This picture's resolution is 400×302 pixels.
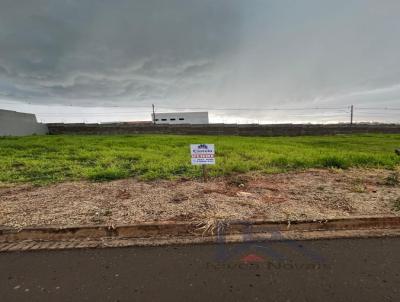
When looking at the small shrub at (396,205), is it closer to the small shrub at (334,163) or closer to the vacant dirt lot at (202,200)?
the vacant dirt lot at (202,200)

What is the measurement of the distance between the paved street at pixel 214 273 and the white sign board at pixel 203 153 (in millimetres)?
2542

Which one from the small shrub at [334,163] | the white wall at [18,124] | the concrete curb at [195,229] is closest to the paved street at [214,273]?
the concrete curb at [195,229]

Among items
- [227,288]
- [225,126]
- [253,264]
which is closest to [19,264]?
[227,288]

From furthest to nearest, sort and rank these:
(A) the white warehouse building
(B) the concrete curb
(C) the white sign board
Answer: (A) the white warehouse building, (C) the white sign board, (B) the concrete curb

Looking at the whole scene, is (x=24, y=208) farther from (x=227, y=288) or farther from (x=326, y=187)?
(x=326, y=187)

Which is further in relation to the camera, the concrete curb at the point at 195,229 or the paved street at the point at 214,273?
the concrete curb at the point at 195,229

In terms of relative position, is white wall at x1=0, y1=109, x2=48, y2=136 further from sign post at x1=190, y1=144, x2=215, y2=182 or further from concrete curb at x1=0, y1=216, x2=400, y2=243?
concrete curb at x1=0, y1=216, x2=400, y2=243

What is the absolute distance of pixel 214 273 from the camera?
2385 mm

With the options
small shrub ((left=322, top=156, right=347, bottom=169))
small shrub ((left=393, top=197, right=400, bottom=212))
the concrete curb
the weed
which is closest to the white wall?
A: the concrete curb

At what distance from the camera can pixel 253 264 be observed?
252 cm

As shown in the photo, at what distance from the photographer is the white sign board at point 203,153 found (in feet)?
17.1

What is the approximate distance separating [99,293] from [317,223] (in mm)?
2707

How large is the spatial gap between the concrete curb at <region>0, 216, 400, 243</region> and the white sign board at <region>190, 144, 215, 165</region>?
2073 mm

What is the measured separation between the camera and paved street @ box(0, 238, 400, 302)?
2.12m
